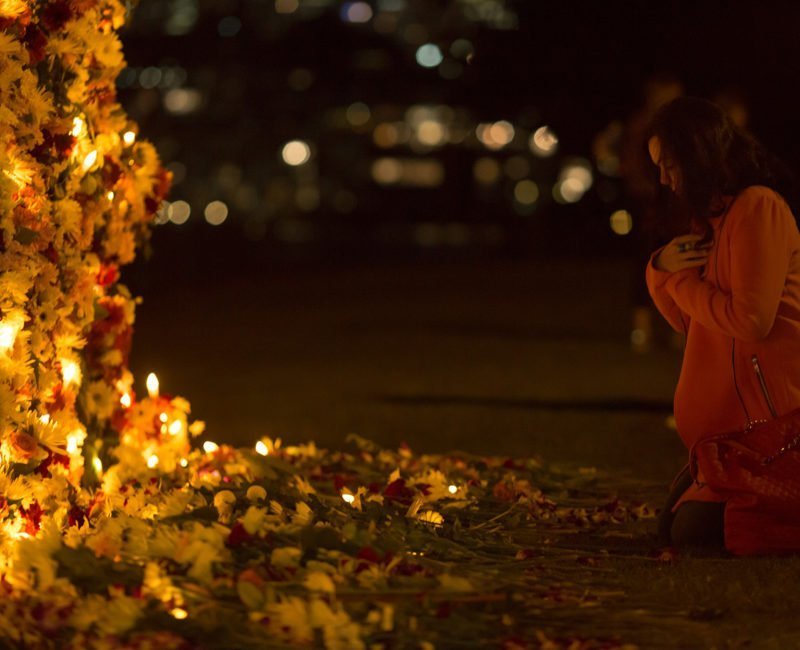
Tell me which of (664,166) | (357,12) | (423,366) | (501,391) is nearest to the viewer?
(664,166)

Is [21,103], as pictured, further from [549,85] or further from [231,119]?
[231,119]

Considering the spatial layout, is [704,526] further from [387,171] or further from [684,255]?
[387,171]

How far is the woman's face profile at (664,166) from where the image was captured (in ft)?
18.9

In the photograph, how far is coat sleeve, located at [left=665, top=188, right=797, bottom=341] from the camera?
5.59 metres

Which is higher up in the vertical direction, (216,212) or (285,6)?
(285,6)

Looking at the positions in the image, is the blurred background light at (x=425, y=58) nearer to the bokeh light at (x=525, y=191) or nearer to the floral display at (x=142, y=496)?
the bokeh light at (x=525, y=191)

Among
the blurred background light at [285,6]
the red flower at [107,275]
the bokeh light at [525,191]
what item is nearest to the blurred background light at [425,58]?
the blurred background light at [285,6]

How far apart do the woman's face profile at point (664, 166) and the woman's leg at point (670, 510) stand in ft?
3.74

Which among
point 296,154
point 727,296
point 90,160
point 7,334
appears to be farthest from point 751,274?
point 296,154

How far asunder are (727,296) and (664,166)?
56cm

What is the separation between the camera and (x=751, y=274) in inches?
220

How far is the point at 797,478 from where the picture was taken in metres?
5.56

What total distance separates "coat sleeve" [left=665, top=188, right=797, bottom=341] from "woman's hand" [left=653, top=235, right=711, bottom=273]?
14 centimetres

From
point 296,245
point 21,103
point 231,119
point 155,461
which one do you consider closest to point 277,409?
point 155,461
